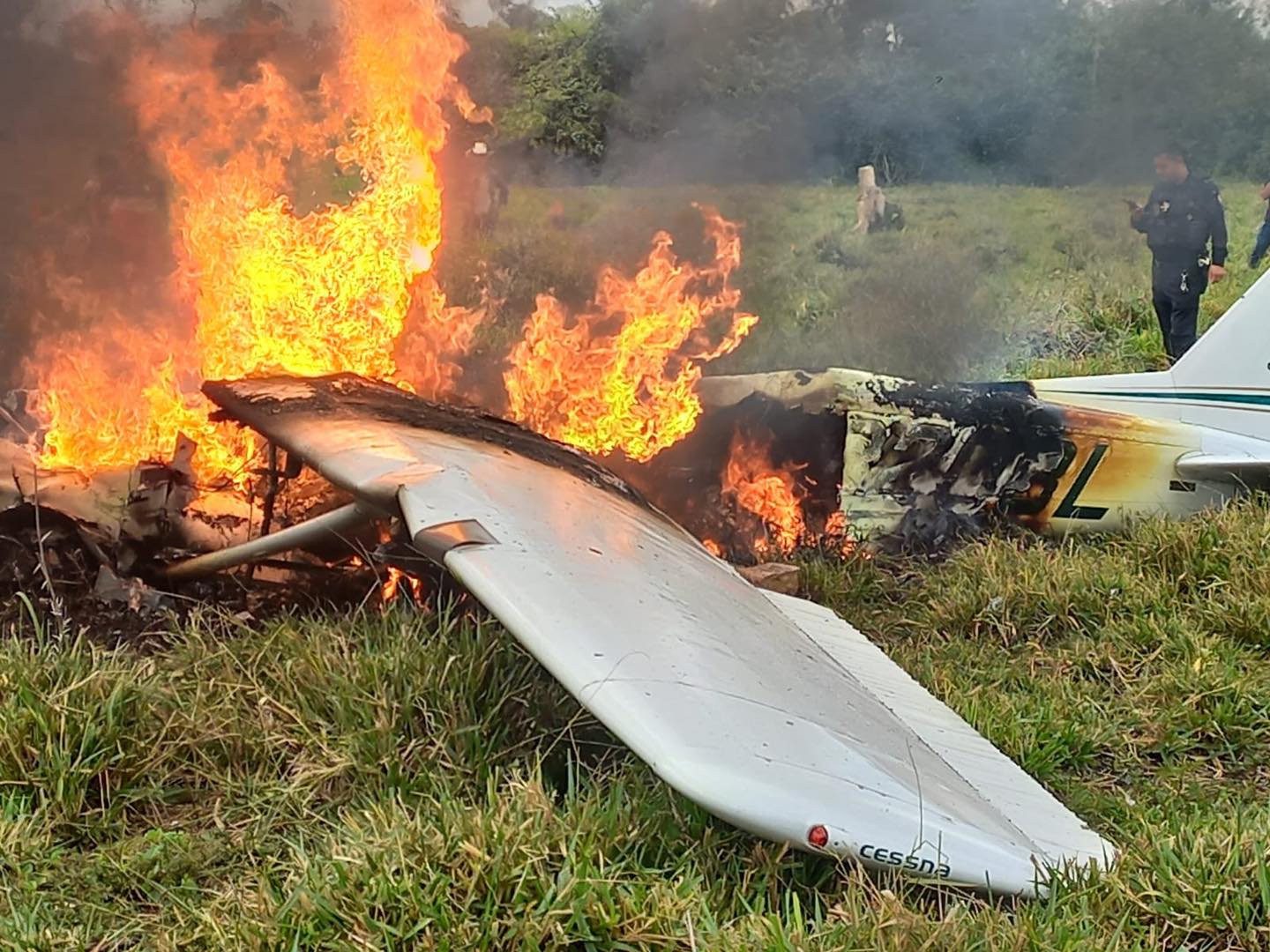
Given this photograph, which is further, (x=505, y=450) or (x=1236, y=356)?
(x=1236, y=356)

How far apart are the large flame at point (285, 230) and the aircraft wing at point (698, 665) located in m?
1.57

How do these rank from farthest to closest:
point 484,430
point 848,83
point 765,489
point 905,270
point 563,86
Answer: point 905,270
point 563,86
point 848,83
point 765,489
point 484,430

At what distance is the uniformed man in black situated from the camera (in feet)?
35.6

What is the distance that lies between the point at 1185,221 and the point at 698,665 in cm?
991

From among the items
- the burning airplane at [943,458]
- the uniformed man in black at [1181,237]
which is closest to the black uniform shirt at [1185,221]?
the uniformed man in black at [1181,237]

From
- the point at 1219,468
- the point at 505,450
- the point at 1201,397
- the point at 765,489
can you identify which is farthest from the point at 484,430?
the point at 1201,397

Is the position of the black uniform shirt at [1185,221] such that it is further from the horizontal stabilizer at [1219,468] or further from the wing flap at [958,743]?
the wing flap at [958,743]

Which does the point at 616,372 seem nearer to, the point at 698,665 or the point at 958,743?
the point at 958,743

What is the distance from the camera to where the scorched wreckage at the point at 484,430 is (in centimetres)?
344

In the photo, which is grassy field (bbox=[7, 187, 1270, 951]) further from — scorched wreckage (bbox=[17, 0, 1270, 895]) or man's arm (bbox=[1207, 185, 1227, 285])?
man's arm (bbox=[1207, 185, 1227, 285])

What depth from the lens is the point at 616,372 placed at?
6.61 m

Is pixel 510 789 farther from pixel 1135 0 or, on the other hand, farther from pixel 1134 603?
pixel 1135 0

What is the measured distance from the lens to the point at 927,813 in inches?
104

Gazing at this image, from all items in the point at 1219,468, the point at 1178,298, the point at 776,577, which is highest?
the point at 1178,298
